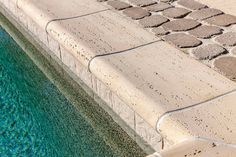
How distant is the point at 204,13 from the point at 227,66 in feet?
2.99

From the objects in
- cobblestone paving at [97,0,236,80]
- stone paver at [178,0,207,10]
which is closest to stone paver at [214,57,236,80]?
cobblestone paving at [97,0,236,80]

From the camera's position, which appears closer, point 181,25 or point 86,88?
point 86,88

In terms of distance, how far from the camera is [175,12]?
12.5 ft

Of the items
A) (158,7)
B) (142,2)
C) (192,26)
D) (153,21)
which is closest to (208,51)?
(192,26)

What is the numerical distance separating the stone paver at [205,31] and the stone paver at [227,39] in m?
0.06

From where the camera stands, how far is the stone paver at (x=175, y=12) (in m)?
3.73

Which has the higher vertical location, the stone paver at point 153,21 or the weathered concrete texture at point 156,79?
the weathered concrete texture at point 156,79

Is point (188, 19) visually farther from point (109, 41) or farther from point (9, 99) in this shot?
point (9, 99)

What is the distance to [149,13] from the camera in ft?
12.6

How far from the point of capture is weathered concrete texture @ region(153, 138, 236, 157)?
2072 mm

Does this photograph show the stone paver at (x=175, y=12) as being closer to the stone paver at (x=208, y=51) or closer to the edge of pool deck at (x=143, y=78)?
the edge of pool deck at (x=143, y=78)

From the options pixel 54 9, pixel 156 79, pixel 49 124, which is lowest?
pixel 49 124

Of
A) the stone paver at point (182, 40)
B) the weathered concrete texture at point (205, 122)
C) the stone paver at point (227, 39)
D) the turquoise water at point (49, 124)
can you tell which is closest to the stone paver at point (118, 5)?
the stone paver at point (182, 40)

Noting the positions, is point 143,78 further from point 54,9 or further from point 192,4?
point 54,9
